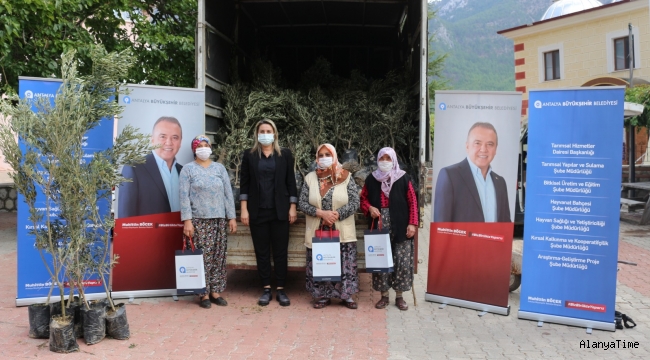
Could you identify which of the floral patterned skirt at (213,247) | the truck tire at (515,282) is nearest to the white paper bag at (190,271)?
the floral patterned skirt at (213,247)

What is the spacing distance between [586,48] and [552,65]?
1.74 meters

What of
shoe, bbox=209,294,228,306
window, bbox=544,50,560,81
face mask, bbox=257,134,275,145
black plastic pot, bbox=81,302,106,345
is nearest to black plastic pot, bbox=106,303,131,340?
black plastic pot, bbox=81,302,106,345

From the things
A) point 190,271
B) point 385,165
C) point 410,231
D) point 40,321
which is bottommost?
point 40,321

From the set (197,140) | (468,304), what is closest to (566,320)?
(468,304)

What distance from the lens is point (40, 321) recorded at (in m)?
4.66

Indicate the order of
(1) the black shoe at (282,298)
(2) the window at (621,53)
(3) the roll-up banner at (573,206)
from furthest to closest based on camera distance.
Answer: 1. (2) the window at (621,53)
2. (1) the black shoe at (282,298)
3. (3) the roll-up banner at (573,206)

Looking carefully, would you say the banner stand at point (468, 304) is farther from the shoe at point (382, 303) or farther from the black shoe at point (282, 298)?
the black shoe at point (282, 298)

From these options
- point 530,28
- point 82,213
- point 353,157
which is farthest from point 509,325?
point 530,28

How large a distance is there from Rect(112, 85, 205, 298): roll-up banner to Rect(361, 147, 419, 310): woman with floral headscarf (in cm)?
206

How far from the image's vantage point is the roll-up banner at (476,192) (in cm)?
555

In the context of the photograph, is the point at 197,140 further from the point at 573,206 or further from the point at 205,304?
the point at 573,206

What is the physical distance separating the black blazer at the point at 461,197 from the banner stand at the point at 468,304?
0.83 meters

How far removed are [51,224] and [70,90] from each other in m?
1.13

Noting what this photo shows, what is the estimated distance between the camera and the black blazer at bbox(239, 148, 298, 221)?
5699mm
